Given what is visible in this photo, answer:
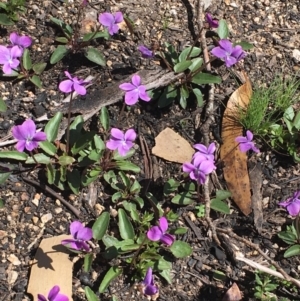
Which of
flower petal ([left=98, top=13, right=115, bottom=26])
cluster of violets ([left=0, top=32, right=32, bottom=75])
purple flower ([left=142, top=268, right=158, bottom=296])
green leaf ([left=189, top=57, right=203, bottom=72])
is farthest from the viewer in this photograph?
green leaf ([left=189, top=57, right=203, bottom=72])

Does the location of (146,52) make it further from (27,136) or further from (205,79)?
(27,136)

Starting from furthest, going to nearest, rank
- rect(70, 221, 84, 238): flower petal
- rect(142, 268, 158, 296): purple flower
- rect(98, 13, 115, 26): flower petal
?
rect(98, 13, 115, 26): flower petal
rect(70, 221, 84, 238): flower petal
rect(142, 268, 158, 296): purple flower

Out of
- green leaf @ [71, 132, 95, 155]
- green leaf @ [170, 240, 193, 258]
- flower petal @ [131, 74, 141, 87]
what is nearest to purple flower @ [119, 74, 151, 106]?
flower petal @ [131, 74, 141, 87]

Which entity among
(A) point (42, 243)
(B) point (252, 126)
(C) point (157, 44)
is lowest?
(A) point (42, 243)

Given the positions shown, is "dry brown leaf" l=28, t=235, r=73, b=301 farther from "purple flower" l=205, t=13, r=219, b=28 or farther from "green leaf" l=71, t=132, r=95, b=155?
"purple flower" l=205, t=13, r=219, b=28

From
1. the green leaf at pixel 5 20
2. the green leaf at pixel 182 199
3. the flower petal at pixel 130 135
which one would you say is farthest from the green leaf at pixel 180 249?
the green leaf at pixel 5 20

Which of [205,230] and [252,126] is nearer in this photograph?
[205,230]

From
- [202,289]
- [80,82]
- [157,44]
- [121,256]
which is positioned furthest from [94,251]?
[157,44]

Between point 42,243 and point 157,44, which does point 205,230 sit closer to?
point 42,243
